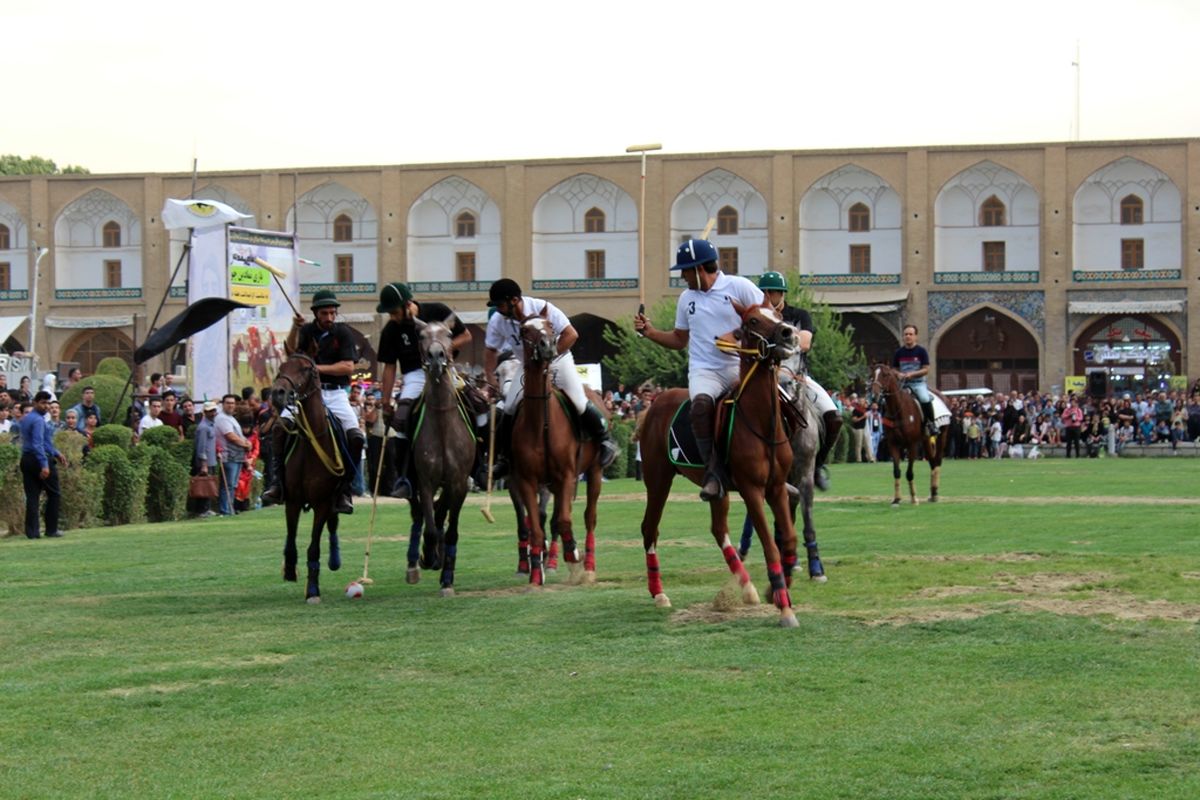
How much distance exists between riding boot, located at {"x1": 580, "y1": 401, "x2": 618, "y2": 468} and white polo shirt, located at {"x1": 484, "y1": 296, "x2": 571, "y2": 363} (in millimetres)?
695

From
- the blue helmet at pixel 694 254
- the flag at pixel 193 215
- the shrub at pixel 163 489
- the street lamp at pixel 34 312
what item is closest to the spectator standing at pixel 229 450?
the shrub at pixel 163 489

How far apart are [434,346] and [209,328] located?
883 inches

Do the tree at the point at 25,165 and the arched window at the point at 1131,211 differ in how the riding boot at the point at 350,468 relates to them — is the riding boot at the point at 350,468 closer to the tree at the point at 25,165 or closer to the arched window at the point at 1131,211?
the arched window at the point at 1131,211

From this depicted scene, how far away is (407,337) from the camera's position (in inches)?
501

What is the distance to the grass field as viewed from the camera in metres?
6.19

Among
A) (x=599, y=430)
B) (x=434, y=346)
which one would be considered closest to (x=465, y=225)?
(x=599, y=430)

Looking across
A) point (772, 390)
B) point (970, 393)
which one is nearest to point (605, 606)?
point (772, 390)

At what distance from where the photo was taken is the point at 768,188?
6638 cm

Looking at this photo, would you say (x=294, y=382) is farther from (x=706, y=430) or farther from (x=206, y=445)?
(x=206, y=445)

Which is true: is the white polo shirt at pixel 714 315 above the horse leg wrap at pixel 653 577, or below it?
above

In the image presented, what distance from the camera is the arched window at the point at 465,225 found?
68.6m

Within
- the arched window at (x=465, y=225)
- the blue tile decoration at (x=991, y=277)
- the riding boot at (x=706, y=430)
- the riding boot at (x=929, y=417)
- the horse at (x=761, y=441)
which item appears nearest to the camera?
the horse at (x=761, y=441)

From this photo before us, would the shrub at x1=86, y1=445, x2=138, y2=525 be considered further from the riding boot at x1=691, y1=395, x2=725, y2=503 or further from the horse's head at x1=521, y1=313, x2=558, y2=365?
the riding boot at x1=691, y1=395, x2=725, y2=503

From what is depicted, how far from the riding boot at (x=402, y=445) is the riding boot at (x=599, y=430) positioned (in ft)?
4.61
